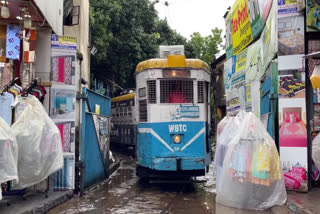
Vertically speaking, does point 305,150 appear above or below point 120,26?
below

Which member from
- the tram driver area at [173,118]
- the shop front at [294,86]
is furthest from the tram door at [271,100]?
the tram driver area at [173,118]

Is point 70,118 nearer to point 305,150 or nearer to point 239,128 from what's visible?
point 239,128

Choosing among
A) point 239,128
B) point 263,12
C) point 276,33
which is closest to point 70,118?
point 239,128

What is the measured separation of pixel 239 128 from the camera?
633 cm

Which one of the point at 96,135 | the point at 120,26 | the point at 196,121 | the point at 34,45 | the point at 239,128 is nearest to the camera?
the point at 239,128

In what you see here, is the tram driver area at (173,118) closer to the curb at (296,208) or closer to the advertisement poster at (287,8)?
the advertisement poster at (287,8)

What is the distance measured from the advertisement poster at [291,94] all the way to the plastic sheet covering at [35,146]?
4.58 metres

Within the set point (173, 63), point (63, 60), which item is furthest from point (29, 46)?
point (173, 63)

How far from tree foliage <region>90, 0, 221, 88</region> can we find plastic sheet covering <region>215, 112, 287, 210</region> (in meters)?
12.8

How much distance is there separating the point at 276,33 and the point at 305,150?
100 inches

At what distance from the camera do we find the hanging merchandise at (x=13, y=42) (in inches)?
279

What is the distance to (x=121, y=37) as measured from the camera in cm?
2117

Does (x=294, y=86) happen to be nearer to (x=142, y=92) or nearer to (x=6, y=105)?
(x=142, y=92)

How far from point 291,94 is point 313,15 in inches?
67.6
